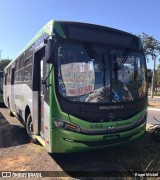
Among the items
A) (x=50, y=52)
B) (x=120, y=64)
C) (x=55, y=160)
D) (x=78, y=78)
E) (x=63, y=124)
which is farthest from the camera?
(x=55, y=160)

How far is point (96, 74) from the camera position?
6.56m

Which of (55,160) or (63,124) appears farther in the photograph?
(55,160)

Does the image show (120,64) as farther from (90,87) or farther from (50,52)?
(50,52)

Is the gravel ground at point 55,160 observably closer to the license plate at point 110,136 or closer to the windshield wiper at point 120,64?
the license plate at point 110,136

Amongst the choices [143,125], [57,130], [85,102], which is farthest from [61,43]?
[143,125]

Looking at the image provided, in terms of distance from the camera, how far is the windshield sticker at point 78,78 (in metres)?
6.28

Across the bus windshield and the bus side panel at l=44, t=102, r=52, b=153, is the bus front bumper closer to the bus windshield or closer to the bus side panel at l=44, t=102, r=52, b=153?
the bus side panel at l=44, t=102, r=52, b=153

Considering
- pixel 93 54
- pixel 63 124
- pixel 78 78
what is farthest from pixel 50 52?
pixel 63 124

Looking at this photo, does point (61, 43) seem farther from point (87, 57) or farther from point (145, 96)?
point (145, 96)

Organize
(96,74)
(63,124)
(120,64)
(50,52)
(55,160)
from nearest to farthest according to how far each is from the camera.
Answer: (50,52), (63,124), (96,74), (120,64), (55,160)

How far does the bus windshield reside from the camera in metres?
6.30

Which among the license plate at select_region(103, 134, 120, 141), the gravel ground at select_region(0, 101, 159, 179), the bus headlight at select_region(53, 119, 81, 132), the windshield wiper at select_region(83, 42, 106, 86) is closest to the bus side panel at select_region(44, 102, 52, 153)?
the bus headlight at select_region(53, 119, 81, 132)

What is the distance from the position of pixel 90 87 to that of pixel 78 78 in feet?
1.11

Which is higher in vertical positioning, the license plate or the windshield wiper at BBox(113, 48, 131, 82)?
the windshield wiper at BBox(113, 48, 131, 82)
